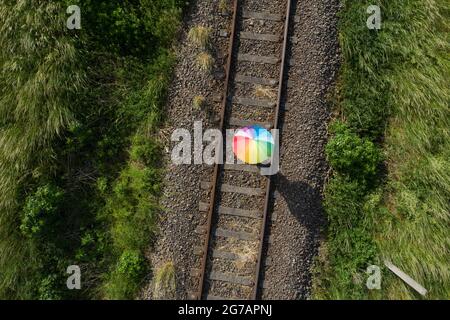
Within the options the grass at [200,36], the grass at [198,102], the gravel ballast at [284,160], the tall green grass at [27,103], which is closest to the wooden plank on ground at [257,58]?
the gravel ballast at [284,160]

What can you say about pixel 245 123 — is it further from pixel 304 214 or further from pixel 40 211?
pixel 40 211

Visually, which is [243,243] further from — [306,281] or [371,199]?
[371,199]

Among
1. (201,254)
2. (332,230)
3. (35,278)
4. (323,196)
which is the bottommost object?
(35,278)

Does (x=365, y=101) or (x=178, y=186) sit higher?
(x=365, y=101)

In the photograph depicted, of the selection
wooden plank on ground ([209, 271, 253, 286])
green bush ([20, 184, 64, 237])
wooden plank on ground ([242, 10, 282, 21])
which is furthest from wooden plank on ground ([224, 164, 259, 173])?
green bush ([20, 184, 64, 237])

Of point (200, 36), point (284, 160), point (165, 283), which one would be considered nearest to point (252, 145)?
point (284, 160)

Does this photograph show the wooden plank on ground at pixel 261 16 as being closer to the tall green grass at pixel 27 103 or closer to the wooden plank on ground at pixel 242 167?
the wooden plank on ground at pixel 242 167

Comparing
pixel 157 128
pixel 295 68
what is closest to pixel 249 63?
pixel 295 68

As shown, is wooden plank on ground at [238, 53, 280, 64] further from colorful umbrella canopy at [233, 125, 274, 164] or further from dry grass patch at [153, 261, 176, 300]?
dry grass patch at [153, 261, 176, 300]
